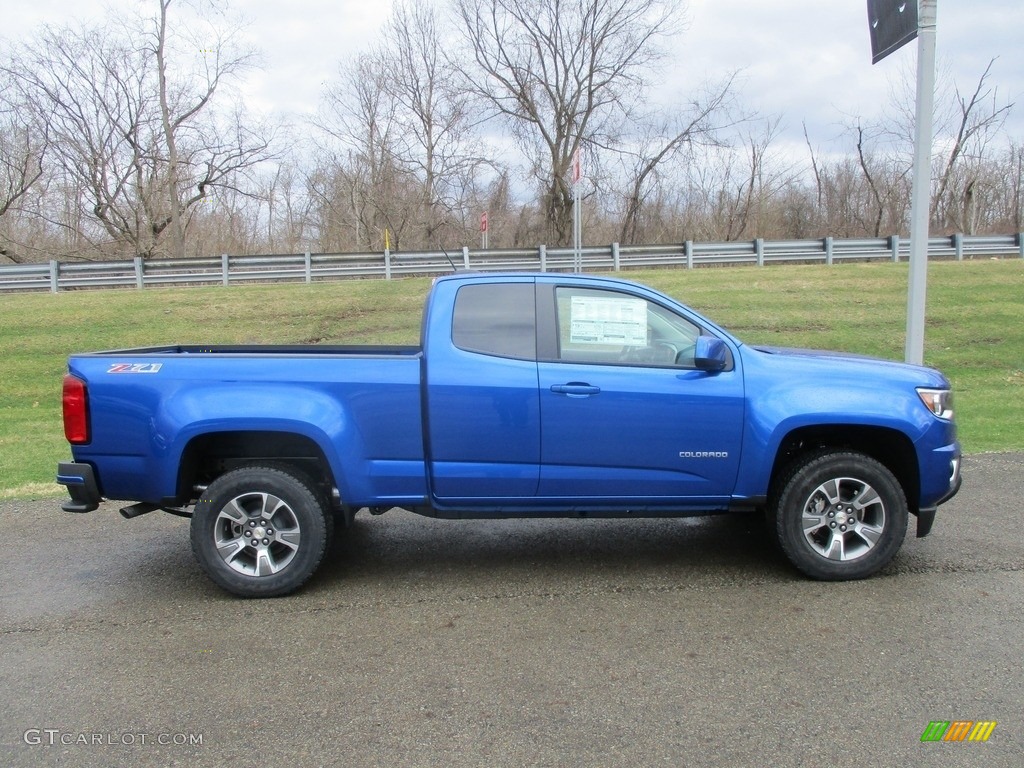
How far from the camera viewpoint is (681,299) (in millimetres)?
16547

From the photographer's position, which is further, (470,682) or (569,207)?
(569,207)

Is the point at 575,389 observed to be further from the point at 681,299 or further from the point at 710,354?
the point at 681,299

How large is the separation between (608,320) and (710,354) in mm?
690

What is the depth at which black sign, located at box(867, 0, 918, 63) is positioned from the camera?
7.16 meters

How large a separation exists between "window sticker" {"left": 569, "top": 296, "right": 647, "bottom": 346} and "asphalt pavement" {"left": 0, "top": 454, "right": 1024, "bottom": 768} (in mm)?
1493

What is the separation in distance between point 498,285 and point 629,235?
32073 mm

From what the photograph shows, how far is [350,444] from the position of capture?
14.9 ft

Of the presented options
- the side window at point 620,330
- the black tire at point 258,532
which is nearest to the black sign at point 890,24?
the side window at point 620,330

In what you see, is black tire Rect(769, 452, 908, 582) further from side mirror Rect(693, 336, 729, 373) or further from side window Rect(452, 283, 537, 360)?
side window Rect(452, 283, 537, 360)

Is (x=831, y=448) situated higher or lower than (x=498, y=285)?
lower

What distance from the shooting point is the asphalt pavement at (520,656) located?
308 centimetres

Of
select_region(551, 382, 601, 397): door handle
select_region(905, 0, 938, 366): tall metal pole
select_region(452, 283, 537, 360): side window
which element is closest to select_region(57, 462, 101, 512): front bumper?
select_region(452, 283, 537, 360): side window

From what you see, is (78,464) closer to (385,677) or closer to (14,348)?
(385,677)

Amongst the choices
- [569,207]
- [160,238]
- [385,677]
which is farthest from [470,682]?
[160,238]
